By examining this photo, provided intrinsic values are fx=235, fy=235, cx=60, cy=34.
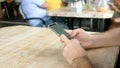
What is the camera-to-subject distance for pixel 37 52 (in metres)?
1.28

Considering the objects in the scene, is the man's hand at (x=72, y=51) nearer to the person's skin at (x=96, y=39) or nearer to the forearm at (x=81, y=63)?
the forearm at (x=81, y=63)

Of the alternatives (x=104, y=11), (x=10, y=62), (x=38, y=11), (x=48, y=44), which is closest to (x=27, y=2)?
(x=38, y=11)

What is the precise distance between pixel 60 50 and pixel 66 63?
205 mm

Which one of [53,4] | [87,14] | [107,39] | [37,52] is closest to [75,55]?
[37,52]

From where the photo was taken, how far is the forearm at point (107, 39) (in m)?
1.38

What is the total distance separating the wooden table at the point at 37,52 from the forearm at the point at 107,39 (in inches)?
1.6

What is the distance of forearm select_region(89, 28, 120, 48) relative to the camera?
1.38 metres

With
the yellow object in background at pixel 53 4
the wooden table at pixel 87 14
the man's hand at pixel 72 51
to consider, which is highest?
the man's hand at pixel 72 51

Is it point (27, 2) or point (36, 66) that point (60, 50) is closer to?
point (36, 66)

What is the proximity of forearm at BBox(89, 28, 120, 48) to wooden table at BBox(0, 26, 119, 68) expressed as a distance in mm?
41

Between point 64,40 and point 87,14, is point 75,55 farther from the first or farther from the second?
point 87,14

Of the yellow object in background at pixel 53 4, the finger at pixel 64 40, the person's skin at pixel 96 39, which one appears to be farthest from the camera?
the yellow object in background at pixel 53 4

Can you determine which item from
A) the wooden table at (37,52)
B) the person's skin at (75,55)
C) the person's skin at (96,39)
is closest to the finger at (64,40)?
the person's skin at (75,55)

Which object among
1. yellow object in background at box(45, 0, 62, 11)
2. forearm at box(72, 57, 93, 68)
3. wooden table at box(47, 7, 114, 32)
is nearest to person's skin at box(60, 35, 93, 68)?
forearm at box(72, 57, 93, 68)
